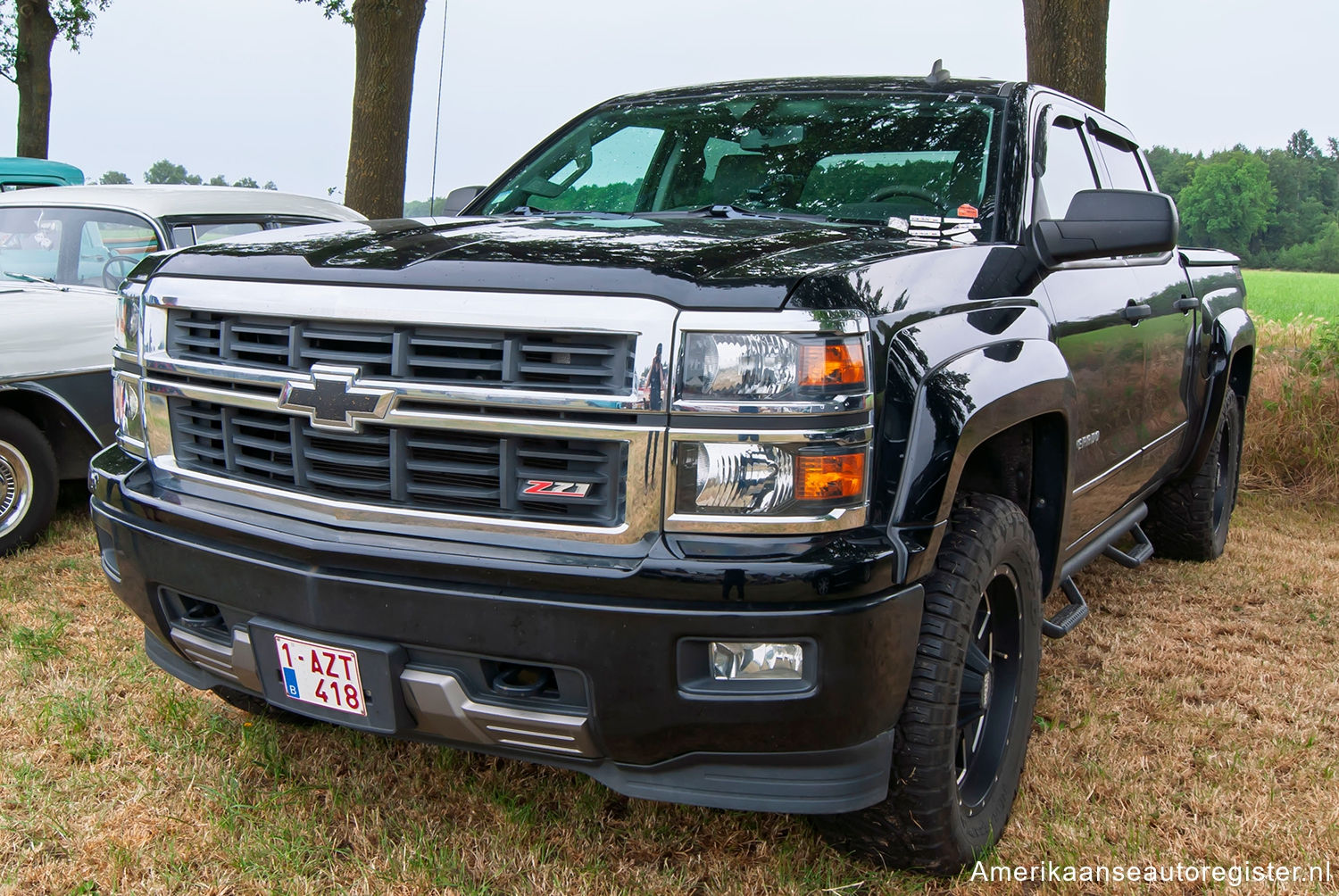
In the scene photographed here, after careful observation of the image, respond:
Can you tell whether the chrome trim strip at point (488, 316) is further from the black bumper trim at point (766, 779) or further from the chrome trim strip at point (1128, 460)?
the chrome trim strip at point (1128, 460)

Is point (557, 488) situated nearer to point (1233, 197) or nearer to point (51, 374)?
point (51, 374)

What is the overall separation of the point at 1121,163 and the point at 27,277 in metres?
4.77

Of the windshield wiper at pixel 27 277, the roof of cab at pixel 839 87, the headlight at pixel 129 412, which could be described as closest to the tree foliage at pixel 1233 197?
the roof of cab at pixel 839 87

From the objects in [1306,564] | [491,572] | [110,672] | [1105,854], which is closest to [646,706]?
[491,572]

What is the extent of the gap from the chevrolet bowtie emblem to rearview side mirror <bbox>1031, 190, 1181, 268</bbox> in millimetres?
1682

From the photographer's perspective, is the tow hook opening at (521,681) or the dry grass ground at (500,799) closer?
the tow hook opening at (521,681)

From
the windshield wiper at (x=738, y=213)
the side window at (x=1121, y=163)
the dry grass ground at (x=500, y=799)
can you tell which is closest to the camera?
the dry grass ground at (x=500, y=799)

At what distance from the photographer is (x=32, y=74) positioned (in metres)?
15.9

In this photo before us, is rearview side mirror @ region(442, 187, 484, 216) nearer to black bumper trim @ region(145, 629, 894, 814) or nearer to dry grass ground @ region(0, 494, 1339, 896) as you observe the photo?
dry grass ground @ region(0, 494, 1339, 896)

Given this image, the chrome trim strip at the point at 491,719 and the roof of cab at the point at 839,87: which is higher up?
the roof of cab at the point at 839,87

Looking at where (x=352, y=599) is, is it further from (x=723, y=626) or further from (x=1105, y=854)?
(x=1105, y=854)

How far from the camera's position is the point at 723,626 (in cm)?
189

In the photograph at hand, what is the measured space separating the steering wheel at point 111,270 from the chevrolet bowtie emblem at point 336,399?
352 cm

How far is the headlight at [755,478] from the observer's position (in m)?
1.90
